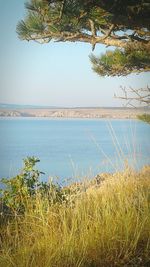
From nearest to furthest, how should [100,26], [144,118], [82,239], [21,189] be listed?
1. [82,239]
2. [21,189]
3. [100,26]
4. [144,118]

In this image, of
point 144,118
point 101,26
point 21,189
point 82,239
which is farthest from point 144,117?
point 82,239

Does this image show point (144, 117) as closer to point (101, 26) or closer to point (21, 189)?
point (101, 26)

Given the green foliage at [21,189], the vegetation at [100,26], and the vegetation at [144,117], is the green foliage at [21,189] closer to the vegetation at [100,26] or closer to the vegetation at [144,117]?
the vegetation at [100,26]

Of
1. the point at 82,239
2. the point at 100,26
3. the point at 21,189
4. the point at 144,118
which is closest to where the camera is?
the point at 82,239

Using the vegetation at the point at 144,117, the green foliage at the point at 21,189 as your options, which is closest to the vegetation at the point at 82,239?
the green foliage at the point at 21,189

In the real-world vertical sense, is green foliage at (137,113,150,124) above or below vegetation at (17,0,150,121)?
below

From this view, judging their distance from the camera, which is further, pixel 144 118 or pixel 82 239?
pixel 144 118

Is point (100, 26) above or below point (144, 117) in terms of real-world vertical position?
above

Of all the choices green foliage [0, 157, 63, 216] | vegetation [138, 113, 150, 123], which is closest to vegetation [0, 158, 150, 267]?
green foliage [0, 157, 63, 216]

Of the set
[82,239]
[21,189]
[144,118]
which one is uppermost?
[144,118]

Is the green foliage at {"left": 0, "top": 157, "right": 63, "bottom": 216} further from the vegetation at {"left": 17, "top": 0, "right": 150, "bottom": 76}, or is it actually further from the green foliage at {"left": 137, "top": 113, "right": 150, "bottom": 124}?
the green foliage at {"left": 137, "top": 113, "right": 150, "bottom": 124}

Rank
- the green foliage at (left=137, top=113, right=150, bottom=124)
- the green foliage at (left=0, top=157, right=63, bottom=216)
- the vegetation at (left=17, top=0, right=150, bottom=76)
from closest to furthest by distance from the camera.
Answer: the vegetation at (left=17, top=0, right=150, bottom=76) → the green foliage at (left=0, top=157, right=63, bottom=216) → the green foliage at (left=137, top=113, right=150, bottom=124)

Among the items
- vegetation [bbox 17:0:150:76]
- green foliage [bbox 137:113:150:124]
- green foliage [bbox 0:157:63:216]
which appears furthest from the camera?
green foliage [bbox 137:113:150:124]

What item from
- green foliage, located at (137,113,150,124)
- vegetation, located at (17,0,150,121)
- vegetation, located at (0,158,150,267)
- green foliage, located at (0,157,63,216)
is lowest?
vegetation, located at (0,158,150,267)
